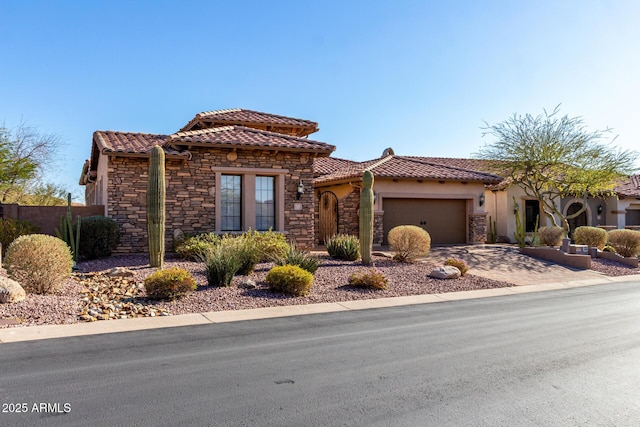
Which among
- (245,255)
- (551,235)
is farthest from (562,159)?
(245,255)

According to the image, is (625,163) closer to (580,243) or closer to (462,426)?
(580,243)

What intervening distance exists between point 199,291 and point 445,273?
22.0ft

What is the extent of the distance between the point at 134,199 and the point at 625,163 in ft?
65.8

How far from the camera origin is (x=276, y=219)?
54.7 ft

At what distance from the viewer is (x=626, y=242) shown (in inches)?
763

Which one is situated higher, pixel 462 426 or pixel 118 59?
pixel 118 59

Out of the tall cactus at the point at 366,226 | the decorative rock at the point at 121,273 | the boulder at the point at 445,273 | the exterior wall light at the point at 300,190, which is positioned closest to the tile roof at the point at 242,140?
the exterior wall light at the point at 300,190

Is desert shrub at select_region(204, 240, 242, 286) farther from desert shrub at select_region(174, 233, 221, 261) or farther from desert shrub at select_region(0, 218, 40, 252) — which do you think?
desert shrub at select_region(0, 218, 40, 252)

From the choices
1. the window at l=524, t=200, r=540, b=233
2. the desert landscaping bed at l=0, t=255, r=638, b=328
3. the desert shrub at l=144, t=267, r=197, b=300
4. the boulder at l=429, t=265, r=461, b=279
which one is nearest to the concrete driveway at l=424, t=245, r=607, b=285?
the boulder at l=429, t=265, r=461, b=279

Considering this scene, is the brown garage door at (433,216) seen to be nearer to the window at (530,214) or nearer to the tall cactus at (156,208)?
the window at (530,214)

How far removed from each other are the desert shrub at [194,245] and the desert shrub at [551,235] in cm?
1435

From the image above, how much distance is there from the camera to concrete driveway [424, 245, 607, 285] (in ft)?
48.1

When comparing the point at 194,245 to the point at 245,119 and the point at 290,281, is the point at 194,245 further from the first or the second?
the point at 245,119

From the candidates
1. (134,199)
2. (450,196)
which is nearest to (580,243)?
(450,196)
